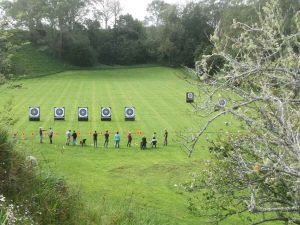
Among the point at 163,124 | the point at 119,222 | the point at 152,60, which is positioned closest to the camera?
the point at 119,222

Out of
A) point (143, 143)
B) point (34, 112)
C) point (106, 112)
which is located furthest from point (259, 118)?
point (34, 112)

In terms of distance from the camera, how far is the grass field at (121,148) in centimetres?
1850

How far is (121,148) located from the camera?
3466 centimetres

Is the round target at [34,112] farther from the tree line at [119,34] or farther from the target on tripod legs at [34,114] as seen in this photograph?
the tree line at [119,34]

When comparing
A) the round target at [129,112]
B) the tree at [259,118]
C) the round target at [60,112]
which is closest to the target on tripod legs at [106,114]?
the round target at [129,112]

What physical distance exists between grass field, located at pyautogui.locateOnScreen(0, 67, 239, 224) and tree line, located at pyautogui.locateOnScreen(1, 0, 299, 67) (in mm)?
12077

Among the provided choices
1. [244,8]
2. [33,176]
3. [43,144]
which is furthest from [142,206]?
[244,8]

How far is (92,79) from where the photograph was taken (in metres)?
82.6

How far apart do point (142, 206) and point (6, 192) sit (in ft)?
33.4

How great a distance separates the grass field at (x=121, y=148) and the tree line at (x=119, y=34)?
1208cm

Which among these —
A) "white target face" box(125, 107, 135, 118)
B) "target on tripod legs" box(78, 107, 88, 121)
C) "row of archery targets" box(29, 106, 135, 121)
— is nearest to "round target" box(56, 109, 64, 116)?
"row of archery targets" box(29, 106, 135, 121)

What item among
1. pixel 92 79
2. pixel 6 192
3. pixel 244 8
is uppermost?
pixel 244 8

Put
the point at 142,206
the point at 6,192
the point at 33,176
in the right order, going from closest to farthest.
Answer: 1. the point at 6,192
2. the point at 33,176
3. the point at 142,206

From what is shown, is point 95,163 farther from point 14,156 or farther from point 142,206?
point 14,156
